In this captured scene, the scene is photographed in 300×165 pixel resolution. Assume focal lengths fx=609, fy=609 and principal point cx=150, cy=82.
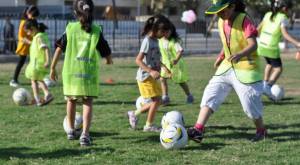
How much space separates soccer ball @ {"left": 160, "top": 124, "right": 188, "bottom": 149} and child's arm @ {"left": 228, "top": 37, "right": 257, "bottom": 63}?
0.95m

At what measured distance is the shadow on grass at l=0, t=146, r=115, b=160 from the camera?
629 centimetres

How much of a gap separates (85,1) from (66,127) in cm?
156

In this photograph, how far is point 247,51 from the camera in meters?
6.53

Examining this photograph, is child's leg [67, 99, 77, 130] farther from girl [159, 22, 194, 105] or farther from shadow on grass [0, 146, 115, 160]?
girl [159, 22, 194, 105]

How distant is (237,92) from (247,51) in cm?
61

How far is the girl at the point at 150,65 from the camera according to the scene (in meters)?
7.57

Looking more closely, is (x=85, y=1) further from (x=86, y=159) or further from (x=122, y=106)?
(x=122, y=106)

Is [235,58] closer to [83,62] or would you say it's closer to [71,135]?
[83,62]

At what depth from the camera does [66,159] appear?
A: 6133 millimetres

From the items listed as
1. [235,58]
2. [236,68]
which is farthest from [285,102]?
[235,58]

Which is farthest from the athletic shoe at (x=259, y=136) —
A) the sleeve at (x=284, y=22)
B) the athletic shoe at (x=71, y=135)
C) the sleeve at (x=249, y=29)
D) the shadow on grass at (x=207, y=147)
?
the sleeve at (x=284, y=22)

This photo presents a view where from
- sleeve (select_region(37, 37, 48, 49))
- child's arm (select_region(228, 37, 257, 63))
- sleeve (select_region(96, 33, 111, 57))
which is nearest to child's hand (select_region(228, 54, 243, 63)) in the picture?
child's arm (select_region(228, 37, 257, 63))

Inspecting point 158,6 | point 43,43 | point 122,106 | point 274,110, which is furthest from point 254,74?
point 158,6

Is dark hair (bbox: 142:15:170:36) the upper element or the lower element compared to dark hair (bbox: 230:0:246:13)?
lower
